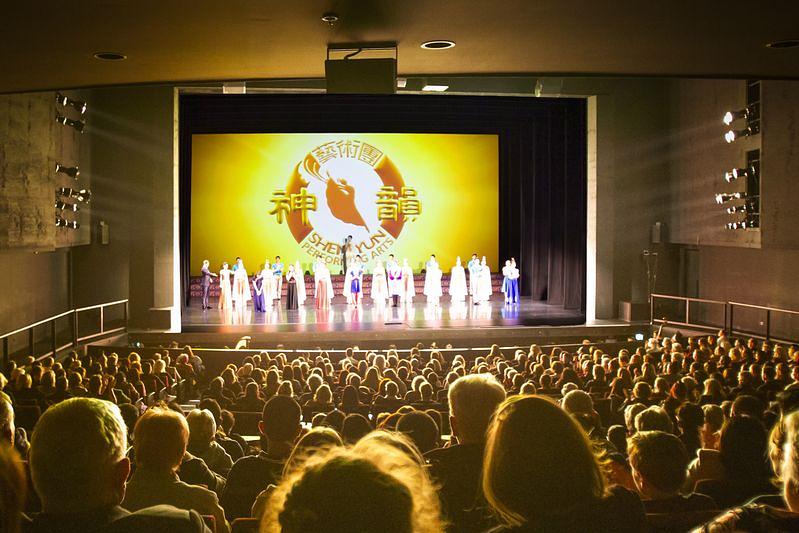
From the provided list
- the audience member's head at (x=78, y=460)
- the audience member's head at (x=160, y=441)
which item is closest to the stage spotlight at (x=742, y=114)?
the audience member's head at (x=160, y=441)

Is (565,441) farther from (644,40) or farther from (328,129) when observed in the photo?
(328,129)

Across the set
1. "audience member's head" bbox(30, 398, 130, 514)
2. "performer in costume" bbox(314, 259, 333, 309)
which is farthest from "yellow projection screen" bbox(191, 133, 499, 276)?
"audience member's head" bbox(30, 398, 130, 514)

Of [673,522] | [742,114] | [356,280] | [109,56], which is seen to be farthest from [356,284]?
[673,522]

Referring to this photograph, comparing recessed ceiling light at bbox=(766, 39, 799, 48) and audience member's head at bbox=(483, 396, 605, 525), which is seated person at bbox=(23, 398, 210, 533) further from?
recessed ceiling light at bbox=(766, 39, 799, 48)

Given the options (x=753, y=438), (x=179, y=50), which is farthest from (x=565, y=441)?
(x=179, y=50)

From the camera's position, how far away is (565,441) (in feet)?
5.00

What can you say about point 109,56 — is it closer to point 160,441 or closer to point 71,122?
point 160,441

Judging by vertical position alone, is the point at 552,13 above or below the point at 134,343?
above

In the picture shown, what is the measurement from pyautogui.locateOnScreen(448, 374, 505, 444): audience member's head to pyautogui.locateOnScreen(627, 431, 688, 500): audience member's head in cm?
51

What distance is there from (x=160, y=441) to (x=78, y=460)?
102cm

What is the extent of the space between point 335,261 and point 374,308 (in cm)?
272

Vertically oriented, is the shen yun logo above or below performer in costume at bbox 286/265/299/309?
above

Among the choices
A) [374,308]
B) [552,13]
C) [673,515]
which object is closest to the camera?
[673,515]

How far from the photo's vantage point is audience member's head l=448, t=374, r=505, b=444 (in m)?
2.55
